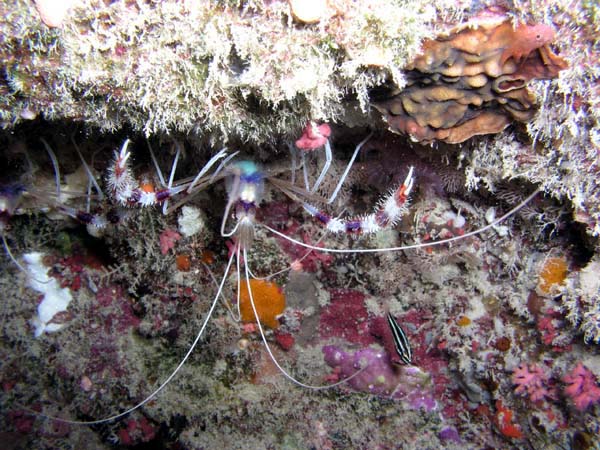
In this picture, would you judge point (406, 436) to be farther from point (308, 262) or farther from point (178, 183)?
point (178, 183)

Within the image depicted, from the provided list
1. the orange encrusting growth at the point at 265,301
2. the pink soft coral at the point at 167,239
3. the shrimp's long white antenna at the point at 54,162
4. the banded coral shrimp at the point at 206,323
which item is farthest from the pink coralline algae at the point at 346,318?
the shrimp's long white antenna at the point at 54,162

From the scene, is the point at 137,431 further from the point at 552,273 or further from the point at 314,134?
the point at 552,273

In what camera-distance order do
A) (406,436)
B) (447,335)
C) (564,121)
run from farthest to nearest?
(406,436)
(447,335)
(564,121)

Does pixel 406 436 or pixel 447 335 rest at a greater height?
pixel 447 335

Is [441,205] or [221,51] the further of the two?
[441,205]

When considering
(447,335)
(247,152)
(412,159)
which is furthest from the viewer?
(447,335)

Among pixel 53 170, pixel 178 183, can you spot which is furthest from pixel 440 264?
pixel 53 170

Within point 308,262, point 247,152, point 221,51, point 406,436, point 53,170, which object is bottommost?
point 406,436
